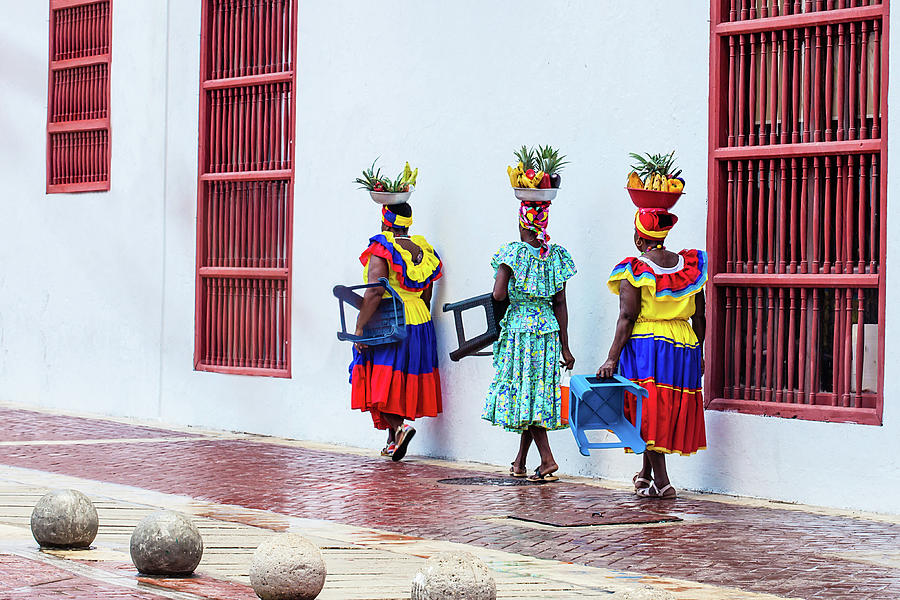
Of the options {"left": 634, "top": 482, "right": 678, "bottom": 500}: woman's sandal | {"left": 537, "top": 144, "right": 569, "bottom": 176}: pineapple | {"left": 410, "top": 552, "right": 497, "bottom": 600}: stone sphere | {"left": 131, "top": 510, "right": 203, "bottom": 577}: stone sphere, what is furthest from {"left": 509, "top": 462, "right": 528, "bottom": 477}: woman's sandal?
{"left": 410, "top": 552, "right": 497, "bottom": 600}: stone sphere

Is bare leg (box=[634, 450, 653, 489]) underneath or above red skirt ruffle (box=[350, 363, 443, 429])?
underneath

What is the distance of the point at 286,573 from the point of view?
6.17 metres

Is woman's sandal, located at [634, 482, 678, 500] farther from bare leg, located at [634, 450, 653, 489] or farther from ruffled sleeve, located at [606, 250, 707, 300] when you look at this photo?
ruffled sleeve, located at [606, 250, 707, 300]

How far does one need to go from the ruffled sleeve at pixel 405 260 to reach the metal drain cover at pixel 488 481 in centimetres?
182

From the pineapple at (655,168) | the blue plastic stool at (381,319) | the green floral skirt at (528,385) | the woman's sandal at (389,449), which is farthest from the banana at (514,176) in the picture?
the woman's sandal at (389,449)

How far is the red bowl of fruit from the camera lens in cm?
1025

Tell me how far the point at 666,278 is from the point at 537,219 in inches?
52.7

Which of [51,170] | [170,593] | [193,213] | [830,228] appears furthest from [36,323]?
[170,593]

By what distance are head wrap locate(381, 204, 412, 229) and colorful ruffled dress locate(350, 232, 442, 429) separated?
3.6 inches

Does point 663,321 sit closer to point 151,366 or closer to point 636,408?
point 636,408

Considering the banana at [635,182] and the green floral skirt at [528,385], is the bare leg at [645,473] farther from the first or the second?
the banana at [635,182]

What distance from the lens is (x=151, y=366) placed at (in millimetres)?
15750

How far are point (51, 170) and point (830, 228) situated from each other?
32.3ft

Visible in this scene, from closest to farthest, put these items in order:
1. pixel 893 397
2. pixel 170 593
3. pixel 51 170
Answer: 1. pixel 170 593
2. pixel 893 397
3. pixel 51 170
